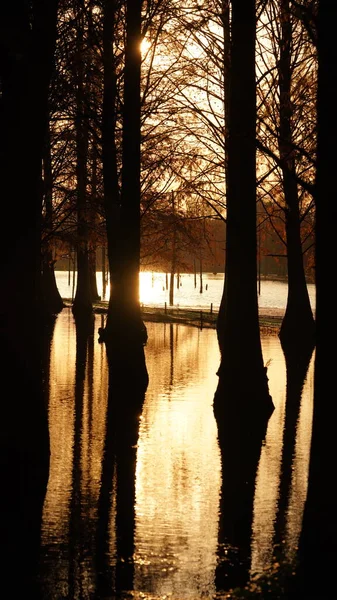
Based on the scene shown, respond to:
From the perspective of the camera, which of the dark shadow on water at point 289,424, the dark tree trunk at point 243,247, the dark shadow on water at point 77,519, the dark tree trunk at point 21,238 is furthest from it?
the dark tree trunk at point 243,247

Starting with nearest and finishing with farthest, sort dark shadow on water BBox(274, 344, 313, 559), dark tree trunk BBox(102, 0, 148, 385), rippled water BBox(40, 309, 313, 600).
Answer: rippled water BBox(40, 309, 313, 600) < dark shadow on water BBox(274, 344, 313, 559) < dark tree trunk BBox(102, 0, 148, 385)

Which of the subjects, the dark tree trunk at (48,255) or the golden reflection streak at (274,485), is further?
the dark tree trunk at (48,255)

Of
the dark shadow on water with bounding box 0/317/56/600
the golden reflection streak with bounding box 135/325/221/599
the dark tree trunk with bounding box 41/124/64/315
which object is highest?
the dark tree trunk with bounding box 41/124/64/315

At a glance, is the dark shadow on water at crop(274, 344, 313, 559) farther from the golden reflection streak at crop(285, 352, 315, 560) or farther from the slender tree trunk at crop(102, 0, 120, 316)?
the slender tree trunk at crop(102, 0, 120, 316)

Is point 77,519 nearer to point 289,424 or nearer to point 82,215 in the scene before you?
point 289,424

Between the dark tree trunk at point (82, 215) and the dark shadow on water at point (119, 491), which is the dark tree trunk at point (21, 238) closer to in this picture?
the dark shadow on water at point (119, 491)

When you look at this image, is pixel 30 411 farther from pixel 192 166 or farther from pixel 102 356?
pixel 192 166

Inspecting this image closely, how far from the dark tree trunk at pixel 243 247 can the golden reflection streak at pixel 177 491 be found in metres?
0.87

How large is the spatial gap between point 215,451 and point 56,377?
29.7 ft

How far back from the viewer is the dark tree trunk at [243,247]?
17.9 metres

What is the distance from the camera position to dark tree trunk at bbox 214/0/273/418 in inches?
704

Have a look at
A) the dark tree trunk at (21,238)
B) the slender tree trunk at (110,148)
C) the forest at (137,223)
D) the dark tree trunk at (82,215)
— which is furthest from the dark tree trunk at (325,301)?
the dark tree trunk at (82,215)

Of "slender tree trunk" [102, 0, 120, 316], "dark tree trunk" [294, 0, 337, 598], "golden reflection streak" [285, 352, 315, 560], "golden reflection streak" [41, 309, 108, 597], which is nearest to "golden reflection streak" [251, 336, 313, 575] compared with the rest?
"golden reflection streak" [285, 352, 315, 560]

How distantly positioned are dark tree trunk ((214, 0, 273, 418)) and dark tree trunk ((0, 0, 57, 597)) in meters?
5.65
